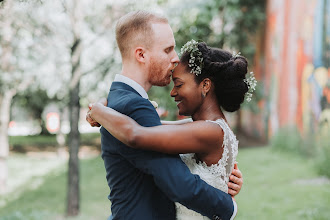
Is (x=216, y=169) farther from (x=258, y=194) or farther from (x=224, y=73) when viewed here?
(x=258, y=194)

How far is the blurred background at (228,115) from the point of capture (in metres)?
6.43

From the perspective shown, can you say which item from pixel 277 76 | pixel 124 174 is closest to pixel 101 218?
pixel 124 174

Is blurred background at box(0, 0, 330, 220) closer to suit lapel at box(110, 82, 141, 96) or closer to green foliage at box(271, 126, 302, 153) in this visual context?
green foliage at box(271, 126, 302, 153)

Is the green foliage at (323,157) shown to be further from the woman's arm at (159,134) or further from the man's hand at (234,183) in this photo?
the woman's arm at (159,134)

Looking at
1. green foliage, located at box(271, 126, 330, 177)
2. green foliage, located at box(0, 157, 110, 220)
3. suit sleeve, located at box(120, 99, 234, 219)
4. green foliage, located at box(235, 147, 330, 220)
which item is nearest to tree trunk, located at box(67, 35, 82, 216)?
green foliage, located at box(0, 157, 110, 220)

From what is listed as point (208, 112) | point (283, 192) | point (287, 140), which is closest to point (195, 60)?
point (208, 112)

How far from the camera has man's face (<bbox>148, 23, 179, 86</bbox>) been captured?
1.74m

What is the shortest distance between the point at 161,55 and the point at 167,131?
425mm

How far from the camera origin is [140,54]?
174 cm

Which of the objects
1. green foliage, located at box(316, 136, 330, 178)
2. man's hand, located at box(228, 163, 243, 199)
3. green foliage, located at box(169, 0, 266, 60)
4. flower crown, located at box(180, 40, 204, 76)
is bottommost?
green foliage, located at box(316, 136, 330, 178)

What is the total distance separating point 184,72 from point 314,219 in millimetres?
3666

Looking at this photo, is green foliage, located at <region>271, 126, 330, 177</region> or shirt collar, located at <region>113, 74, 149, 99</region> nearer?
shirt collar, located at <region>113, 74, 149, 99</region>

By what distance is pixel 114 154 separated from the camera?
1.66 m

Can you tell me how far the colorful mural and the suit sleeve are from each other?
20.3ft
